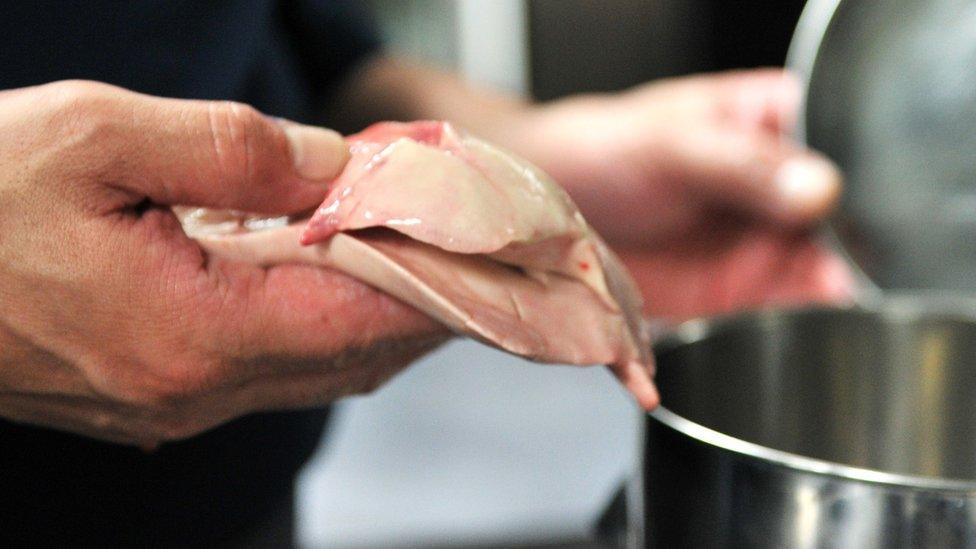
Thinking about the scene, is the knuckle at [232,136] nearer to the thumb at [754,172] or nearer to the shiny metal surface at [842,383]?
the shiny metal surface at [842,383]

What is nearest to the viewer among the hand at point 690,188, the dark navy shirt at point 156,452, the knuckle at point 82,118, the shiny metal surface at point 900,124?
the knuckle at point 82,118

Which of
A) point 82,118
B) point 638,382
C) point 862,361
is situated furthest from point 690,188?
point 82,118

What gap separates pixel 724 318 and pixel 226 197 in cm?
29

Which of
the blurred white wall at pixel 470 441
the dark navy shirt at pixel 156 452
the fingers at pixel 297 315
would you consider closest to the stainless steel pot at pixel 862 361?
the fingers at pixel 297 315

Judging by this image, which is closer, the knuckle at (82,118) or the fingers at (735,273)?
the knuckle at (82,118)

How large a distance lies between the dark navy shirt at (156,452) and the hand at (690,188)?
401mm

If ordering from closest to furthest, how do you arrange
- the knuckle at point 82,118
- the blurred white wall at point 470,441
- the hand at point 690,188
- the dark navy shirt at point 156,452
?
the knuckle at point 82,118
the dark navy shirt at point 156,452
the hand at point 690,188
the blurred white wall at point 470,441

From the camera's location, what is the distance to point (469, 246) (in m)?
0.39

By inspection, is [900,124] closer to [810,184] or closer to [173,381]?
[810,184]

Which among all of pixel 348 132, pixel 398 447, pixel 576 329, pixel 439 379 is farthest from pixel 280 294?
pixel 439 379

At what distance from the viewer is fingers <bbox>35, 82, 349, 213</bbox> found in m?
0.38

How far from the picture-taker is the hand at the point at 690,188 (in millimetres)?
970

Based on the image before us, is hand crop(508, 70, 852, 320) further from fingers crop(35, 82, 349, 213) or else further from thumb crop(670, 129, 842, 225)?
fingers crop(35, 82, 349, 213)

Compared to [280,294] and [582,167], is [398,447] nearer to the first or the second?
[582,167]
